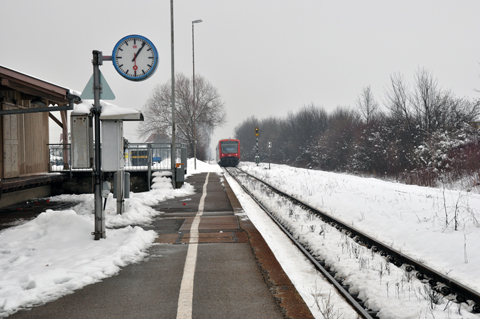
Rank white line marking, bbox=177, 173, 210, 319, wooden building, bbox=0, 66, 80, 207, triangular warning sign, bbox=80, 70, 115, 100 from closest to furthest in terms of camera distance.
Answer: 1. white line marking, bbox=177, 173, 210, 319
2. triangular warning sign, bbox=80, 70, 115, 100
3. wooden building, bbox=0, 66, 80, 207

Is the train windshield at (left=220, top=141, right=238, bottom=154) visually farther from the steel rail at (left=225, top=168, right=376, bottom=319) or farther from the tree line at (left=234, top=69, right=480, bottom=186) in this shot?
the steel rail at (left=225, top=168, right=376, bottom=319)

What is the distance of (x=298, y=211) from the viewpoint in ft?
37.0

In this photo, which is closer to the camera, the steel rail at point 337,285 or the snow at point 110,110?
the steel rail at point 337,285

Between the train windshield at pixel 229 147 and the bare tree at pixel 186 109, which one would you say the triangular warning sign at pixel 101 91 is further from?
the bare tree at pixel 186 109

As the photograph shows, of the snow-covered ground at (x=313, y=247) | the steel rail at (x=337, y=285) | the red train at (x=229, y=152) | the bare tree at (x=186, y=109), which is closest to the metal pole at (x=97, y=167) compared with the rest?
the snow-covered ground at (x=313, y=247)

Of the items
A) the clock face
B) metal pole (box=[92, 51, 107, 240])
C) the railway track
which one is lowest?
the railway track

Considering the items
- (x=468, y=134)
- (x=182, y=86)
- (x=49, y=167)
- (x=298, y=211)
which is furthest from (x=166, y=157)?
(x=182, y=86)

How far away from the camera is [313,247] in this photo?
7.05 meters

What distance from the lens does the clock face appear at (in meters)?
7.70

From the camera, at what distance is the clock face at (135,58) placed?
7.70 m

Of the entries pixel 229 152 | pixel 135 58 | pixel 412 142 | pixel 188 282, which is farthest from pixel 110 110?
pixel 229 152

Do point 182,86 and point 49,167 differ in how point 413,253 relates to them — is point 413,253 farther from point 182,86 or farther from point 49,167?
point 182,86

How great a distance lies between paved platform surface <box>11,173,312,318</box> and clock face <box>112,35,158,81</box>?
309 centimetres

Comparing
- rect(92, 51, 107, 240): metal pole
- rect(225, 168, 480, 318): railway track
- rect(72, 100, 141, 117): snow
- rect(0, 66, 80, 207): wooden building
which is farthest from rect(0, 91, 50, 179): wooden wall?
rect(225, 168, 480, 318): railway track
